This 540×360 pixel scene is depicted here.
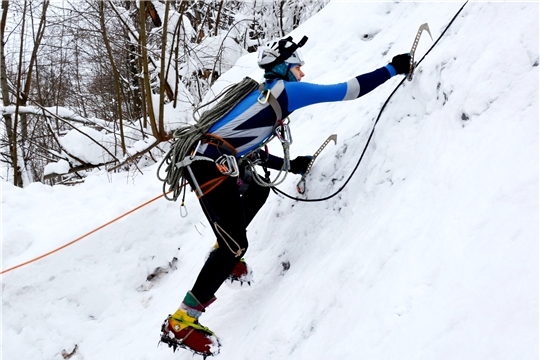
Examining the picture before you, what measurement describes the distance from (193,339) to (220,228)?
66 centimetres

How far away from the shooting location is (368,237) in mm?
2082

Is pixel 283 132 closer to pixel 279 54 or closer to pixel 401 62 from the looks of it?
pixel 279 54

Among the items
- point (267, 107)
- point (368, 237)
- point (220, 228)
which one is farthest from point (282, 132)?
point (368, 237)

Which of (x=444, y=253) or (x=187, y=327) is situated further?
(x=187, y=327)

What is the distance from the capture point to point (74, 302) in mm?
3605

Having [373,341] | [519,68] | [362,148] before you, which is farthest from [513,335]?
[362,148]

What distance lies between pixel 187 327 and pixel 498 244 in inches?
66.4

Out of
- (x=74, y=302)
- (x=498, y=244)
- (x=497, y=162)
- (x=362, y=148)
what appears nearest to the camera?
(x=498, y=244)

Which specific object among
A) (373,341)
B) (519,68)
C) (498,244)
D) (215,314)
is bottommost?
(215,314)

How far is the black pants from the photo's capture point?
7.83 feet

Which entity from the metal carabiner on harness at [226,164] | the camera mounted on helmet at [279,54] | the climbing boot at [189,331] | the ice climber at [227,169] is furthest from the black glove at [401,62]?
the climbing boot at [189,331]

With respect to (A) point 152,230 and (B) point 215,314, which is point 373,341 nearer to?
(B) point 215,314

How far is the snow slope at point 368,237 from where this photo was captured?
4.85 ft

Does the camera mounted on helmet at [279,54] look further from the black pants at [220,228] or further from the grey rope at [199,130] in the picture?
the black pants at [220,228]
